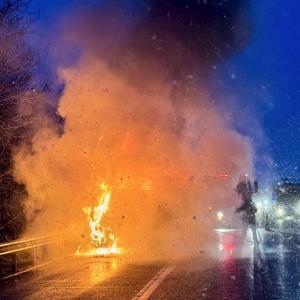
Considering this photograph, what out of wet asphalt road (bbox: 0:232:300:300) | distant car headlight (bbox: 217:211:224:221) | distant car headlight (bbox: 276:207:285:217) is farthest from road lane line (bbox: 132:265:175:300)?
distant car headlight (bbox: 276:207:285:217)

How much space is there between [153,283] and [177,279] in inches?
25.3

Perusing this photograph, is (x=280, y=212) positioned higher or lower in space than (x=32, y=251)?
higher

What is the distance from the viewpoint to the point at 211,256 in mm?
13891

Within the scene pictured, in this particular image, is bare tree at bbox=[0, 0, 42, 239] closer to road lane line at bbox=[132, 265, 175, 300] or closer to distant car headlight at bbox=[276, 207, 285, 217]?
road lane line at bbox=[132, 265, 175, 300]

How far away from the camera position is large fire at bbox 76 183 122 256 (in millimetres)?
15063

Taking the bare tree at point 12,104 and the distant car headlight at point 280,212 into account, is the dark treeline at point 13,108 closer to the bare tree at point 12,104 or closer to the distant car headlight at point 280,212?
the bare tree at point 12,104

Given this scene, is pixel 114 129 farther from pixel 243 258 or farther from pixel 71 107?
pixel 243 258

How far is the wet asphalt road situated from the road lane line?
52mm

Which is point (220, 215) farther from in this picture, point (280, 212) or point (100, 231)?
point (280, 212)

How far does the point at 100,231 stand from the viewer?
15.1 m

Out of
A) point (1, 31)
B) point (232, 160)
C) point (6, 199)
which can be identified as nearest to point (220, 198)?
point (232, 160)

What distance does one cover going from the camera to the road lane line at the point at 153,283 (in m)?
8.19

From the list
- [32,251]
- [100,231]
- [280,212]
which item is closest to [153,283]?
[100,231]

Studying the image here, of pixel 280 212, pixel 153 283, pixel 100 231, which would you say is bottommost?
pixel 153 283
